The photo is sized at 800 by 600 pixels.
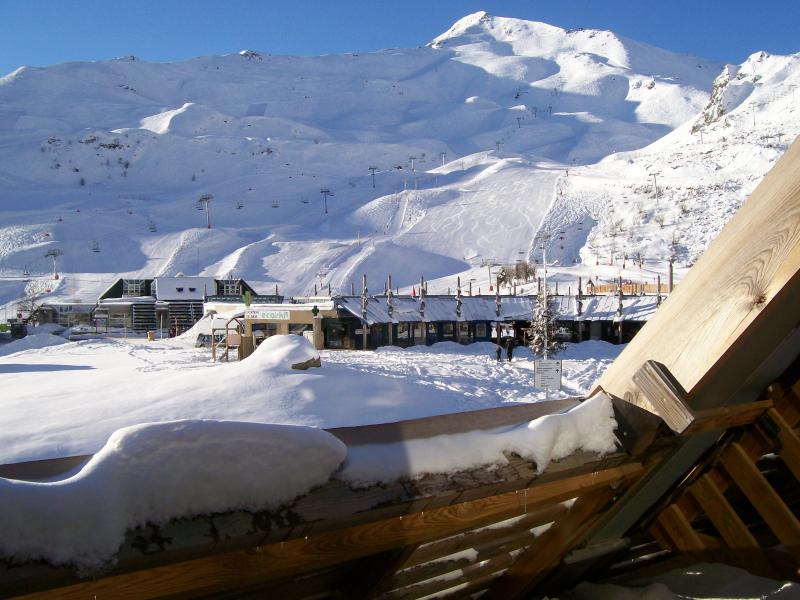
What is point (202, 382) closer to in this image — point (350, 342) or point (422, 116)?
point (350, 342)

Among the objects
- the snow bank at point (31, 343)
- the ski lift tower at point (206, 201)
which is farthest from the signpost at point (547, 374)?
the ski lift tower at point (206, 201)

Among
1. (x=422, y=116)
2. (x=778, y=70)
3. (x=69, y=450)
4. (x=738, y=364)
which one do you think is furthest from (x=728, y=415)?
(x=422, y=116)

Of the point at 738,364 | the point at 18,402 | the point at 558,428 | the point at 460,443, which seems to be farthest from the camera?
the point at 18,402

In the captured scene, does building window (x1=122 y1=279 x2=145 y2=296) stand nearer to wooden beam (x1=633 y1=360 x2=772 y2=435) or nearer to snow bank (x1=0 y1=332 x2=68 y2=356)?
snow bank (x1=0 y1=332 x2=68 y2=356)

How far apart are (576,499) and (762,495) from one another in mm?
839

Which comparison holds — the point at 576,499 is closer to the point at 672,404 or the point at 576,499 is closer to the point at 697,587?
the point at 672,404

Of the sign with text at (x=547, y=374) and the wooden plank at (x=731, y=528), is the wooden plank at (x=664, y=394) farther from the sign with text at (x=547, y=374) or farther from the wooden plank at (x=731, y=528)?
the sign with text at (x=547, y=374)

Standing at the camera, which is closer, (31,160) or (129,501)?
(129,501)

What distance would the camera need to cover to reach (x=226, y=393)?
1490 cm

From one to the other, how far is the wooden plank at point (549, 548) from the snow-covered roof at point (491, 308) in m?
29.3

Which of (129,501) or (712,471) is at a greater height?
(129,501)

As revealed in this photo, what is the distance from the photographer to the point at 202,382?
16.2m

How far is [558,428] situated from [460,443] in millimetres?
273

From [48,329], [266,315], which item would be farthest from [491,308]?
[48,329]
